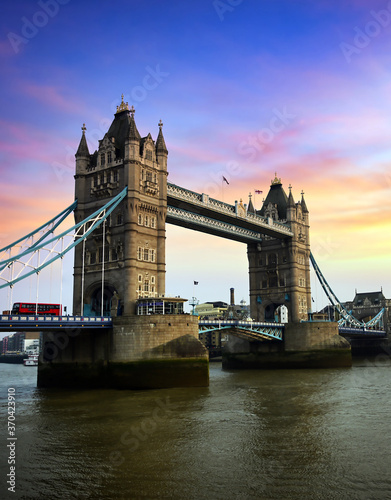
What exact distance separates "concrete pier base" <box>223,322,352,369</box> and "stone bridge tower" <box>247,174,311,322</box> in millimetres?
7544

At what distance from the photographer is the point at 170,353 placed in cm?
4428

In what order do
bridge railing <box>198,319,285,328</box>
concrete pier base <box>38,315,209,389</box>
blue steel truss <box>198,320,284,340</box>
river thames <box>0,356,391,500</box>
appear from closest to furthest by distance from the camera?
river thames <box>0,356,391,500</box> < concrete pier base <box>38,315,209,389</box> < bridge railing <box>198,319,285,328</box> < blue steel truss <box>198,320,284,340</box>

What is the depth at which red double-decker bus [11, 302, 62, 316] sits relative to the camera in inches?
1657

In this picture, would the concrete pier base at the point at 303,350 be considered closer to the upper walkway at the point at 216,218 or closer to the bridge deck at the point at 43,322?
the upper walkway at the point at 216,218

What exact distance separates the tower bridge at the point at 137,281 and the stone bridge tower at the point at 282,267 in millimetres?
6262

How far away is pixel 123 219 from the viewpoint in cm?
5188

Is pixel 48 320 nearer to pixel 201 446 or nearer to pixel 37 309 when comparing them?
pixel 37 309

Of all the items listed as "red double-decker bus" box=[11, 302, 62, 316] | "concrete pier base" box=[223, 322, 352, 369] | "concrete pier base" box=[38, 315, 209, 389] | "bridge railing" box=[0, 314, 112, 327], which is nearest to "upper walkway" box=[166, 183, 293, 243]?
"concrete pier base" box=[223, 322, 352, 369]

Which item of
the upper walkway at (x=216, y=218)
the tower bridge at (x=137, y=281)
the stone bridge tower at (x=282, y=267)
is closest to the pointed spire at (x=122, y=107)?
the tower bridge at (x=137, y=281)

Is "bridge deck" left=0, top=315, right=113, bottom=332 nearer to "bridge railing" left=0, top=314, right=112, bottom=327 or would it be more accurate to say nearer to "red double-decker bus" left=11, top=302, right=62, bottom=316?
"bridge railing" left=0, top=314, right=112, bottom=327

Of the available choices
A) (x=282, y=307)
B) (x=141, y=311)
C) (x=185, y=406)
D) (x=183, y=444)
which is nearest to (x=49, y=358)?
(x=141, y=311)

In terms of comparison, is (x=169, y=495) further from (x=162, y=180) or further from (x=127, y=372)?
(x=162, y=180)

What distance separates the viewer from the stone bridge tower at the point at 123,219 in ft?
167

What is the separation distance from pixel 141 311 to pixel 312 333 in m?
31.4
